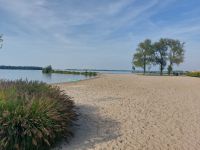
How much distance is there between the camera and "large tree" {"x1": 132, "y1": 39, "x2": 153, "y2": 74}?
206 ft

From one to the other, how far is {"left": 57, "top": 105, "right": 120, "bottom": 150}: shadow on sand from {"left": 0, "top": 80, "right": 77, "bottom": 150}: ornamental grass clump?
291 mm

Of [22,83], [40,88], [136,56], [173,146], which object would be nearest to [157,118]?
[173,146]

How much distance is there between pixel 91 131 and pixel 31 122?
195cm

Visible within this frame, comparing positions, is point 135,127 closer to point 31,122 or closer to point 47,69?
point 31,122

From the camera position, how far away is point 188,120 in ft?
31.9

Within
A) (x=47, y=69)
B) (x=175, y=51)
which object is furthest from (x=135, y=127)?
(x=47, y=69)

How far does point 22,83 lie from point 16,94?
7.16 ft

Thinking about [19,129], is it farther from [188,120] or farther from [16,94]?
[188,120]

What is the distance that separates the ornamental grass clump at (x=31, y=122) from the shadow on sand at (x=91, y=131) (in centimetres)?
29

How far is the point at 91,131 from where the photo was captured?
7.89 metres

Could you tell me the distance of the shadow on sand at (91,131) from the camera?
694cm

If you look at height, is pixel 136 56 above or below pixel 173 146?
above

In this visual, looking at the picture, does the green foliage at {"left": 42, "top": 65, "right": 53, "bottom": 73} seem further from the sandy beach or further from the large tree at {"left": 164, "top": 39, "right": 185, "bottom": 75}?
the sandy beach

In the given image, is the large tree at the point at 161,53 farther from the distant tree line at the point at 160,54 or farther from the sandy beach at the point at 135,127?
the sandy beach at the point at 135,127
